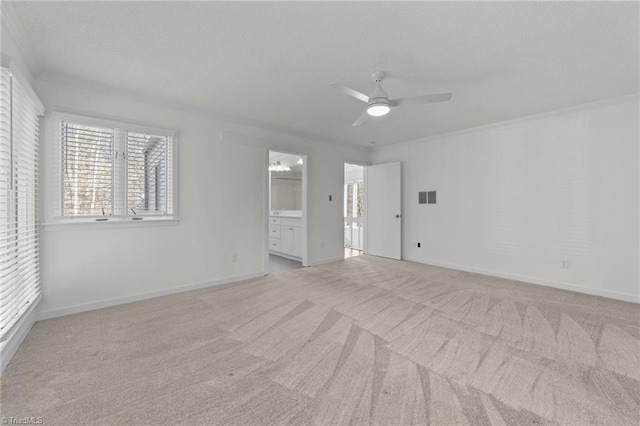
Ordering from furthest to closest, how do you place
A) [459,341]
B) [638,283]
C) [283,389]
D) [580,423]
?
1. [638,283]
2. [459,341]
3. [283,389]
4. [580,423]

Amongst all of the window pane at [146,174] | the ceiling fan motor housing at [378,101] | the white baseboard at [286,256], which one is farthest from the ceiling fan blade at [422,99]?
the white baseboard at [286,256]

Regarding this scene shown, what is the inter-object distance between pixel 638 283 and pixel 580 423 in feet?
9.79

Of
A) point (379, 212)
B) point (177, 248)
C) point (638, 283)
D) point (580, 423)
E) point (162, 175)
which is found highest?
point (162, 175)

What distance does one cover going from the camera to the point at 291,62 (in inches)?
98.6

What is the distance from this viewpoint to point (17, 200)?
2.26 m

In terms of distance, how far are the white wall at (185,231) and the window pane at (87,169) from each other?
194 mm

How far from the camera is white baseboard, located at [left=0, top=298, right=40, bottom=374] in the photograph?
6.23 ft

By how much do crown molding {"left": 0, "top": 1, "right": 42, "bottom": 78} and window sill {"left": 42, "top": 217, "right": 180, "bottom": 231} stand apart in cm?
143

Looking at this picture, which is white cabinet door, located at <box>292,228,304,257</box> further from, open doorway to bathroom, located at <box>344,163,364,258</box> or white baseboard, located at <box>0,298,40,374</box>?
white baseboard, located at <box>0,298,40,374</box>

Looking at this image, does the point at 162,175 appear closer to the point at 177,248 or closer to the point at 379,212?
the point at 177,248

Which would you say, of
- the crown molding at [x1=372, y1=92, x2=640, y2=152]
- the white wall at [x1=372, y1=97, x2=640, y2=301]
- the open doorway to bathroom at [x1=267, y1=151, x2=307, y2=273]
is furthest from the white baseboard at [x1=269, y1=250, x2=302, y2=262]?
the crown molding at [x1=372, y1=92, x2=640, y2=152]

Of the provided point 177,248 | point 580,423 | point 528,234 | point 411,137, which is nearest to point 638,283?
point 528,234

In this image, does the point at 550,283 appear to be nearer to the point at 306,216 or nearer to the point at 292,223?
the point at 306,216

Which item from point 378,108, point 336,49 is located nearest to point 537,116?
point 378,108
